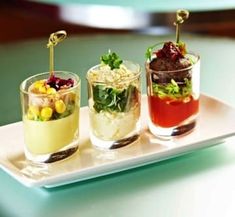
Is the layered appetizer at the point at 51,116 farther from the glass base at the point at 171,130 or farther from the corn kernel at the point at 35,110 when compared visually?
the glass base at the point at 171,130

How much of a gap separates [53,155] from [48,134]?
0.04 metres

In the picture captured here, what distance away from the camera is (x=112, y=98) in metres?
1.07

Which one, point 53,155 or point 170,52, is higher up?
point 170,52

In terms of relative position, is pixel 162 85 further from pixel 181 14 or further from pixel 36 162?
pixel 36 162

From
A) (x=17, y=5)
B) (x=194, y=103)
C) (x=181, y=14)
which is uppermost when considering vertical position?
(x=181, y=14)

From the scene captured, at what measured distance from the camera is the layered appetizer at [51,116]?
103 centimetres

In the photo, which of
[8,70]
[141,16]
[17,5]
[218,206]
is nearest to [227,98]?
[218,206]

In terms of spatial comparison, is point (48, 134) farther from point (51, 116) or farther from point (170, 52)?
point (170, 52)

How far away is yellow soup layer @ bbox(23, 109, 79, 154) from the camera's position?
104 cm

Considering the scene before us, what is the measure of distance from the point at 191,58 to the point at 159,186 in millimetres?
273

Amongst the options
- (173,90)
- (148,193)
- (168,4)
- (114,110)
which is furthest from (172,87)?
(168,4)

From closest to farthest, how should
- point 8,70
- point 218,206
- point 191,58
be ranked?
point 218,206 < point 191,58 < point 8,70

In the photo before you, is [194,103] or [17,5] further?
[17,5]

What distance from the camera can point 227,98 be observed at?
1.34m
